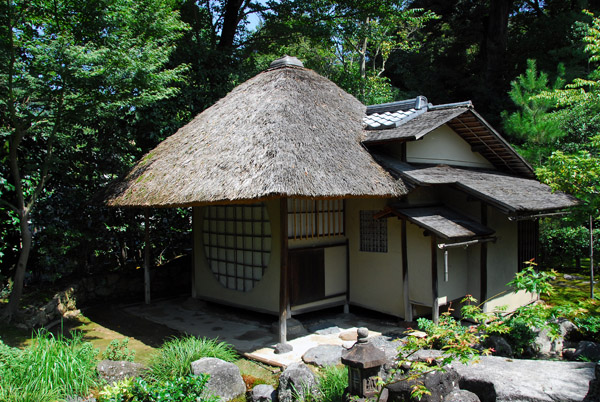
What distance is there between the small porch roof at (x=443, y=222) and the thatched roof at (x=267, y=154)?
0.46m

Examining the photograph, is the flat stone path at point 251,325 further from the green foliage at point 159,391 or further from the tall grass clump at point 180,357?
the green foliage at point 159,391

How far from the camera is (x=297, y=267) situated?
303 inches

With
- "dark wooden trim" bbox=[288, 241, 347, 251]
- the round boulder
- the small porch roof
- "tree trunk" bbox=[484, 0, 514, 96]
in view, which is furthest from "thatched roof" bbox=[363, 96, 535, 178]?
"tree trunk" bbox=[484, 0, 514, 96]

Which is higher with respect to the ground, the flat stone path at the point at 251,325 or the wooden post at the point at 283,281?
the wooden post at the point at 283,281

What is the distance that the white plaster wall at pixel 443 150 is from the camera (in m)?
8.50

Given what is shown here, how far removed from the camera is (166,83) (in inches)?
346

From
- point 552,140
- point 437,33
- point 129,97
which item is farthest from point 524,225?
point 437,33

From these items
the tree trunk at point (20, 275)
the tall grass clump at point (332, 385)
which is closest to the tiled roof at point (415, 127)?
the tall grass clump at point (332, 385)

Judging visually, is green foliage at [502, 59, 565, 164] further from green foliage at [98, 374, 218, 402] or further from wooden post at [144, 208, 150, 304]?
green foliage at [98, 374, 218, 402]

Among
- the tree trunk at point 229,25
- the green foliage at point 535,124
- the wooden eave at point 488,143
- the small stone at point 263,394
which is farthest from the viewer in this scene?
the tree trunk at point 229,25

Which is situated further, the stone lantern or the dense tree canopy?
the dense tree canopy

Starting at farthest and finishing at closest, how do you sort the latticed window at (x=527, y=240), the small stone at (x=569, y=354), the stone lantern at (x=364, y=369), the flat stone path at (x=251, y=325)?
the latticed window at (x=527, y=240), the flat stone path at (x=251, y=325), the small stone at (x=569, y=354), the stone lantern at (x=364, y=369)

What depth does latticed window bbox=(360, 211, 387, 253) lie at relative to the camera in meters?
8.10

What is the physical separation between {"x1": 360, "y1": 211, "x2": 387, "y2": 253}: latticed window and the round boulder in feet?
12.7
